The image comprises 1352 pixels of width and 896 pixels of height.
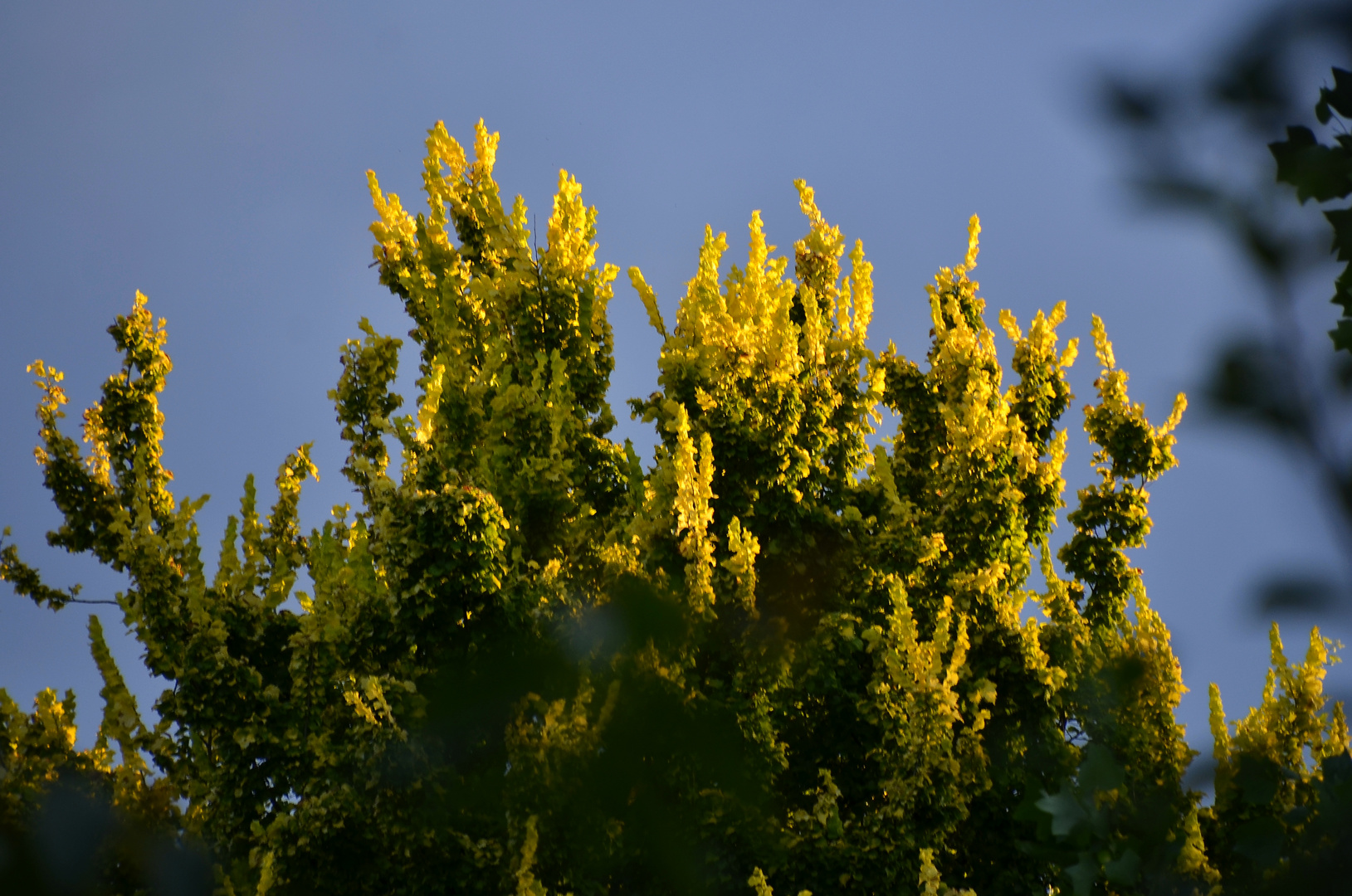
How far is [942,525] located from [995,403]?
1301 mm

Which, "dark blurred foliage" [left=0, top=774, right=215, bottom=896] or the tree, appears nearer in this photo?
"dark blurred foliage" [left=0, top=774, right=215, bottom=896]

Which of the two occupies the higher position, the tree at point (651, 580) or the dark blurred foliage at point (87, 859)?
the tree at point (651, 580)

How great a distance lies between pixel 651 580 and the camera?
3.91 meters

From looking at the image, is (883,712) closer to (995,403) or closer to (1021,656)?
(1021,656)

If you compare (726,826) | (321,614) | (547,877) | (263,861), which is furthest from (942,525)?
(263,861)

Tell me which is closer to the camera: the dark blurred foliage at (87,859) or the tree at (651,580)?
the dark blurred foliage at (87,859)

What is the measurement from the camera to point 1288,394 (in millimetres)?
901

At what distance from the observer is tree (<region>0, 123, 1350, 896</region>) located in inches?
220

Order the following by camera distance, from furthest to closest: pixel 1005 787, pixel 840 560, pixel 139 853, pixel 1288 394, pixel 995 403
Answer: pixel 995 403 < pixel 840 560 < pixel 1005 787 < pixel 139 853 < pixel 1288 394

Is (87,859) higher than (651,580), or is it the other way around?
(651,580)

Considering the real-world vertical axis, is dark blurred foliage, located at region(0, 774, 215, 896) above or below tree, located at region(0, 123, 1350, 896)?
below

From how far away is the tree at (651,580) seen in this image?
18.4 feet

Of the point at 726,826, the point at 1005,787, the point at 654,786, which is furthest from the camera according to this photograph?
the point at 1005,787

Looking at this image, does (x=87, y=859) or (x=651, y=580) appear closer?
(x=87, y=859)
